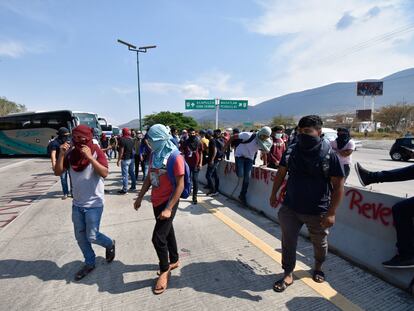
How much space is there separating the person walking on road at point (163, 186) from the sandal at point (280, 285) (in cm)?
116

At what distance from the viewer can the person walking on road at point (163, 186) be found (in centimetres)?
303

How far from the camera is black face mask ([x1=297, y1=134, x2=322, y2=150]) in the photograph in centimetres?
278

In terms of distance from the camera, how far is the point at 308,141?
9.20ft

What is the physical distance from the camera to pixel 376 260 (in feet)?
10.7

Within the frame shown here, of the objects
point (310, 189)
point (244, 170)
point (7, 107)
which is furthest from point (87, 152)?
point (7, 107)

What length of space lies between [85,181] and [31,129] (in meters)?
20.5

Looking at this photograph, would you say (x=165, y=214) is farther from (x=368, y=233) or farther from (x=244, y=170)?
(x=244, y=170)

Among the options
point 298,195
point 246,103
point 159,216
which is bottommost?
point 159,216

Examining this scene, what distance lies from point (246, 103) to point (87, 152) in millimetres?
31718

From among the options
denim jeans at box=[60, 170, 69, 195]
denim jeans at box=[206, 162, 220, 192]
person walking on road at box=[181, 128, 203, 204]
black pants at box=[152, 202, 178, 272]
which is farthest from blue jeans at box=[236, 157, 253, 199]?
denim jeans at box=[60, 170, 69, 195]

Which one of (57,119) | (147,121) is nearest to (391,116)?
(147,121)

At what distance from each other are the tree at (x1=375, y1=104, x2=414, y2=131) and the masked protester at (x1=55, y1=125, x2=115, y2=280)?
70668 mm

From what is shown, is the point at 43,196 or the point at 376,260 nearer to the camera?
the point at 376,260

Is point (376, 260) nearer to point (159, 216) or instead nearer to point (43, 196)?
point (159, 216)
